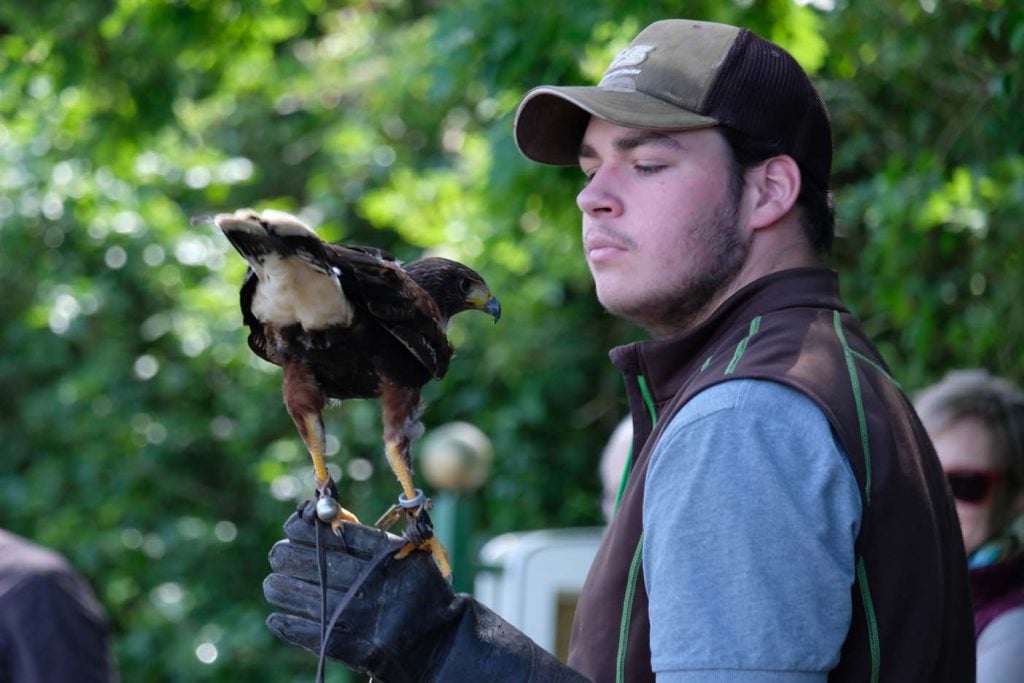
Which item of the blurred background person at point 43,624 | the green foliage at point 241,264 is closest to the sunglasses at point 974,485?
the green foliage at point 241,264

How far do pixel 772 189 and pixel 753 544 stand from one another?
738 millimetres

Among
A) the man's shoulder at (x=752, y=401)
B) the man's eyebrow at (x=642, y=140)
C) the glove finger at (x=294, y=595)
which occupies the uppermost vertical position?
the man's eyebrow at (x=642, y=140)

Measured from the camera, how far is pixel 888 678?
1.86 metres

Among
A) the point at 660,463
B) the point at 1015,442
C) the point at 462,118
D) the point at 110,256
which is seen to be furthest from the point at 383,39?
the point at 660,463

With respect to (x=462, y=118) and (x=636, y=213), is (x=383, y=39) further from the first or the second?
(x=636, y=213)

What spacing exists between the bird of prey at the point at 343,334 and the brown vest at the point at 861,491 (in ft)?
1.37

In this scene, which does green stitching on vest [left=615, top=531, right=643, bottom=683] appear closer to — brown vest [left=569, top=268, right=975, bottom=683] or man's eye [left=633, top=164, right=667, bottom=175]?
brown vest [left=569, top=268, right=975, bottom=683]

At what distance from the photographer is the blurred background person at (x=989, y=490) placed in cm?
311

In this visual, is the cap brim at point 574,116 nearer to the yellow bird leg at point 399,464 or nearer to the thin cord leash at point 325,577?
the yellow bird leg at point 399,464

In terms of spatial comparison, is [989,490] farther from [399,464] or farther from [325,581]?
[325,581]

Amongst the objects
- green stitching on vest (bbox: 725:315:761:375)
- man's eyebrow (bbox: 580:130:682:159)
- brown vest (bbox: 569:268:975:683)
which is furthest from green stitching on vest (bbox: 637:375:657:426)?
man's eyebrow (bbox: 580:130:682:159)

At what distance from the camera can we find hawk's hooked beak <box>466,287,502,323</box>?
10.1ft

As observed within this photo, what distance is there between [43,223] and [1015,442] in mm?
7039

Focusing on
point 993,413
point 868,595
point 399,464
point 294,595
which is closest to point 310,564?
point 294,595
